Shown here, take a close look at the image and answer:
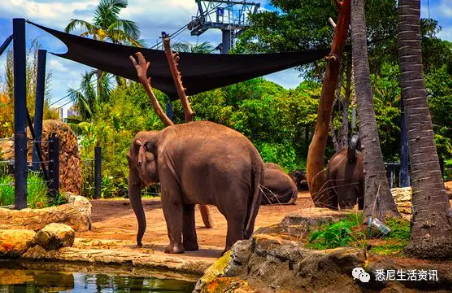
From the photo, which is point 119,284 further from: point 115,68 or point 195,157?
point 115,68

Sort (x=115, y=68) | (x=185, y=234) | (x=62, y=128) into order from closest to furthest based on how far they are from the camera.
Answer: (x=185, y=234)
(x=115, y=68)
(x=62, y=128)

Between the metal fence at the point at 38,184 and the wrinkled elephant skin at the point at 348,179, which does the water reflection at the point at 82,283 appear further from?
the wrinkled elephant skin at the point at 348,179

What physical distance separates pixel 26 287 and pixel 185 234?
2.20 meters

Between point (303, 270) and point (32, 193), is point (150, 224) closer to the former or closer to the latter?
point (32, 193)

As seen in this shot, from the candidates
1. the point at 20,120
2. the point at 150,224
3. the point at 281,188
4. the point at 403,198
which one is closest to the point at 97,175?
the point at 281,188

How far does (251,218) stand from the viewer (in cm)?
832

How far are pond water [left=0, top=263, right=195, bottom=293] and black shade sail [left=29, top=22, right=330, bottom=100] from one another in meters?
4.70

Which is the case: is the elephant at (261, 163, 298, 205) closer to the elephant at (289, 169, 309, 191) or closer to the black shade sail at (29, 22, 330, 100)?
the black shade sail at (29, 22, 330, 100)

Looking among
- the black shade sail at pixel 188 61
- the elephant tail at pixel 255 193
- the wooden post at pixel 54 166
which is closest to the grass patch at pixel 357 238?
the elephant tail at pixel 255 193

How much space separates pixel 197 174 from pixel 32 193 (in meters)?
4.29

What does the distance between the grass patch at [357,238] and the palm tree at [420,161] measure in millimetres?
285

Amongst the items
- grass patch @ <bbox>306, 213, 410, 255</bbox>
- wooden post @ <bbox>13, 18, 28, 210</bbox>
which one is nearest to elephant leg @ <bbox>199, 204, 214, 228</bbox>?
wooden post @ <bbox>13, 18, 28, 210</bbox>

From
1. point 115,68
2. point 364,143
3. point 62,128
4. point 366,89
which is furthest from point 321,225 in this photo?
point 62,128

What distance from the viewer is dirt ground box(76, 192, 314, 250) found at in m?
10.4
